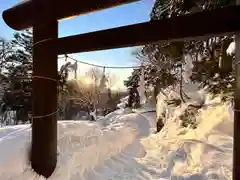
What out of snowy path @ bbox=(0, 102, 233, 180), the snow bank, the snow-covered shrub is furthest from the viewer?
the snow-covered shrub

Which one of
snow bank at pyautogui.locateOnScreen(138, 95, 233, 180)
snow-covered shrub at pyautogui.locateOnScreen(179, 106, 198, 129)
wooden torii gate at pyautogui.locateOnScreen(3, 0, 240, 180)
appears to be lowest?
snow bank at pyautogui.locateOnScreen(138, 95, 233, 180)

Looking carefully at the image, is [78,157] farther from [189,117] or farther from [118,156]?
[189,117]

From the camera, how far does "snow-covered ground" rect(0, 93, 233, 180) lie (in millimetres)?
2189

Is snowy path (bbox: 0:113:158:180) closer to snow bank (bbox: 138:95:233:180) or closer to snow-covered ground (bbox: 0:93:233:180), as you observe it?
snow-covered ground (bbox: 0:93:233:180)

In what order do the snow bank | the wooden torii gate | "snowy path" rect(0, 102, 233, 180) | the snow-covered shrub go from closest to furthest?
the wooden torii gate, "snowy path" rect(0, 102, 233, 180), the snow bank, the snow-covered shrub

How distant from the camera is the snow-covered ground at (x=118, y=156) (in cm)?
219

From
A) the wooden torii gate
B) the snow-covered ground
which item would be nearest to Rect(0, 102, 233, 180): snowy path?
the snow-covered ground

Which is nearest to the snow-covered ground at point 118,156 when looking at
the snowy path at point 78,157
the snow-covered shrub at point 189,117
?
the snowy path at point 78,157

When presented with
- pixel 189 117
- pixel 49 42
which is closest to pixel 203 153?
pixel 189 117

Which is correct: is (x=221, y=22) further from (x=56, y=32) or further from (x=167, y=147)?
(x=167, y=147)

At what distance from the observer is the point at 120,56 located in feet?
31.3

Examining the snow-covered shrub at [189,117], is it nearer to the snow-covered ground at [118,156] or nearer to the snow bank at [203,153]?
the snow bank at [203,153]

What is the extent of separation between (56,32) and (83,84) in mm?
8705

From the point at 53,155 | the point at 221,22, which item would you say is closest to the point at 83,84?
the point at 53,155
